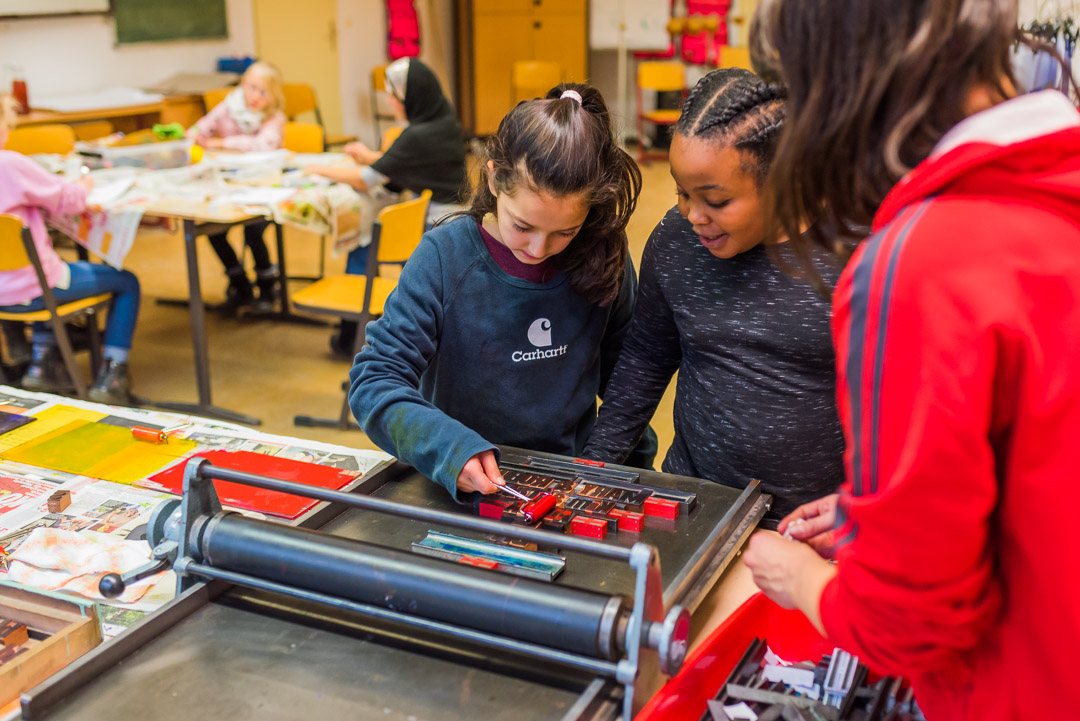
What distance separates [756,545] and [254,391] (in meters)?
3.28

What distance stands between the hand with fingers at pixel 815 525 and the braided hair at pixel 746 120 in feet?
1.36

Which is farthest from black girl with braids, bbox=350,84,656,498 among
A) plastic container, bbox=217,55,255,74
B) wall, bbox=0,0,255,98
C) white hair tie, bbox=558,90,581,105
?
plastic container, bbox=217,55,255,74

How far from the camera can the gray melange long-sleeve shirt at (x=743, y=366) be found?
1331 millimetres

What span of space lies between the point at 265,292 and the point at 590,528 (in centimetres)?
405

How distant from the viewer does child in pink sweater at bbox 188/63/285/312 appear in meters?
4.72

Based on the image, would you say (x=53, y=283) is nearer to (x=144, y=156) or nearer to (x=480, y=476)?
(x=144, y=156)

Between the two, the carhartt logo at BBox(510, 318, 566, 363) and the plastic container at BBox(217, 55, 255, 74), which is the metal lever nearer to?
the carhartt logo at BBox(510, 318, 566, 363)

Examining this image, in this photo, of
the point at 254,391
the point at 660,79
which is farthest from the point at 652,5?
the point at 254,391

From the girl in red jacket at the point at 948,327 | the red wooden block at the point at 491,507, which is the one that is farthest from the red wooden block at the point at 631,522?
the girl in red jacket at the point at 948,327

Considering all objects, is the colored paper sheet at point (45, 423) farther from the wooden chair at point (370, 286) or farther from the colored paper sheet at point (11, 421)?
the wooden chair at point (370, 286)

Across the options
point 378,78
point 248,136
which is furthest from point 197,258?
point 378,78

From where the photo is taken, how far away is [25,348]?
373 centimetres

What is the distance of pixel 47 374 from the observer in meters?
3.57

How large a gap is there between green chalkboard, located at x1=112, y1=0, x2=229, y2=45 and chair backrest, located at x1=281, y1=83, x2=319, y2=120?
66cm
